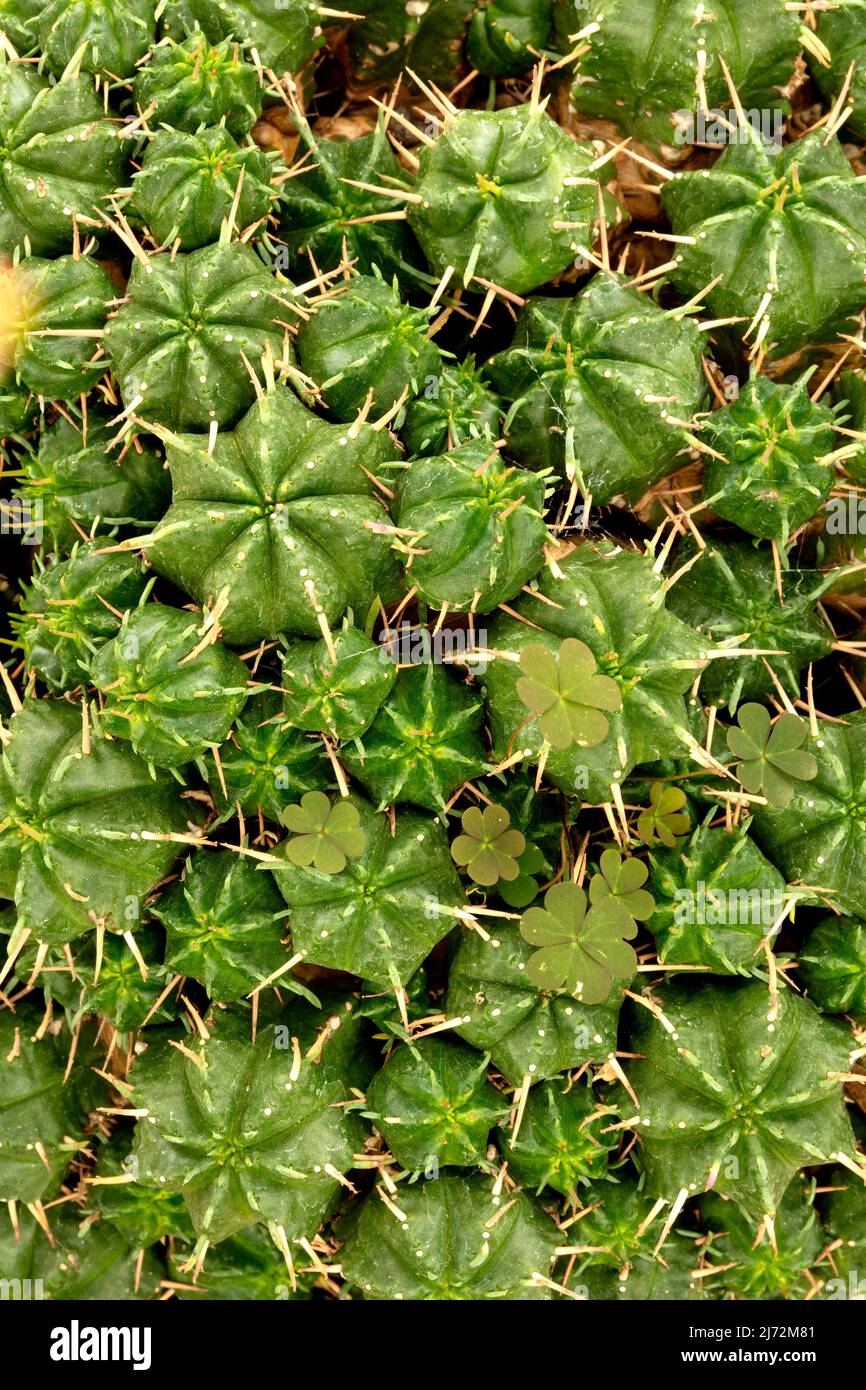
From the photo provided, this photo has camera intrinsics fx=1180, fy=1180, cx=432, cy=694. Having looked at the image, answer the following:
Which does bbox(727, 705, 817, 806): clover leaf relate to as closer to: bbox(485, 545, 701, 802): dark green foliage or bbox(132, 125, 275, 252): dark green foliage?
bbox(485, 545, 701, 802): dark green foliage

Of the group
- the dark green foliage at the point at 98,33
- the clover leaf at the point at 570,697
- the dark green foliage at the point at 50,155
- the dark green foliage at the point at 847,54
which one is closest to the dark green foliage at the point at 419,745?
the clover leaf at the point at 570,697

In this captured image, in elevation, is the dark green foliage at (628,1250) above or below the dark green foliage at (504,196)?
below

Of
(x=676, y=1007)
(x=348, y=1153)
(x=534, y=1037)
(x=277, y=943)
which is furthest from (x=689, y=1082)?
(x=277, y=943)

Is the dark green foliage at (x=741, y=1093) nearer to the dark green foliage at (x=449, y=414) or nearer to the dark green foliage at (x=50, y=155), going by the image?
the dark green foliage at (x=449, y=414)

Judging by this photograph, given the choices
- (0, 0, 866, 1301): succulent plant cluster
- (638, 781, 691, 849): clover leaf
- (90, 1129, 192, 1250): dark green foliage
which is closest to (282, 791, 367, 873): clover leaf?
(0, 0, 866, 1301): succulent plant cluster

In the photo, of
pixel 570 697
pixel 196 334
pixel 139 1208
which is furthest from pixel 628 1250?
pixel 196 334

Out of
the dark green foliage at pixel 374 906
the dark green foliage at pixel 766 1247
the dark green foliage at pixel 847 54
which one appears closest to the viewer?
the dark green foliage at pixel 374 906
